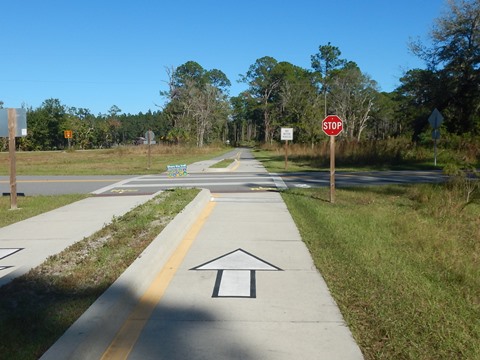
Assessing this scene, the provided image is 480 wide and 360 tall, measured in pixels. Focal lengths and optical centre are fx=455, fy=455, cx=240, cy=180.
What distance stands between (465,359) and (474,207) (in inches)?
336

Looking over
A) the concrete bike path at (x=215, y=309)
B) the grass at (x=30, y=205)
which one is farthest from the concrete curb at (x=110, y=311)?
the grass at (x=30, y=205)

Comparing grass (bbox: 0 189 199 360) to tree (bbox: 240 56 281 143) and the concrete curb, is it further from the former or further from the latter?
tree (bbox: 240 56 281 143)

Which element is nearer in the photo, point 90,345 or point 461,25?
point 90,345

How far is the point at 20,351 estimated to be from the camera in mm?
3270

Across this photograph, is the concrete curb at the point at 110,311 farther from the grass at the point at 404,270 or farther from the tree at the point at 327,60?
the tree at the point at 327,60

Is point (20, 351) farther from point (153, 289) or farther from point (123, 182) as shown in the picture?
point (123, 182)

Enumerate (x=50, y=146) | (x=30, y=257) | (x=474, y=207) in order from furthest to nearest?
1. (x=50, y=146)
2. (x=474, y=207)
3. (x=30, y=257)

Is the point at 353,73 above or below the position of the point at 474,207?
above

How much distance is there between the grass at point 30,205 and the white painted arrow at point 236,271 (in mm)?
5338

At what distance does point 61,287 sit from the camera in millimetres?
4816

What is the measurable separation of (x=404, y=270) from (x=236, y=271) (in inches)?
82.5

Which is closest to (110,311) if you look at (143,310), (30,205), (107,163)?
(143,310)

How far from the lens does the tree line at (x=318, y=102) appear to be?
33.0 m

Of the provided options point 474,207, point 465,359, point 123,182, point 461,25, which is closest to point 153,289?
point 465,359
